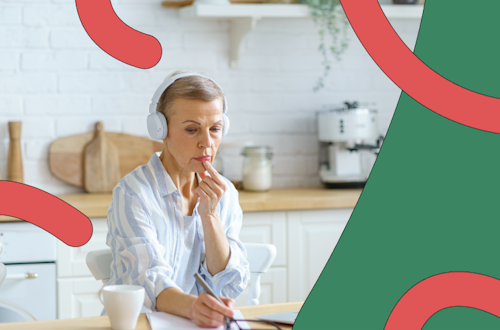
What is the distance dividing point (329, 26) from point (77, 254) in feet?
5.35

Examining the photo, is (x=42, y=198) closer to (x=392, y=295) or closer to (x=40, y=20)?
(x=392, y=295)

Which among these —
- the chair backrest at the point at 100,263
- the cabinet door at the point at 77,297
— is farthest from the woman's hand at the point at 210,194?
the cabinet door at the point at 77,297

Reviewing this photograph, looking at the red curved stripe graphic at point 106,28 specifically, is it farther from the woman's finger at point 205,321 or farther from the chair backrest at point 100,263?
the woman's finger at point 205,321

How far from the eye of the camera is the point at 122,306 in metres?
1.04

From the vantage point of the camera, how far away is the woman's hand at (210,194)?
145 cm

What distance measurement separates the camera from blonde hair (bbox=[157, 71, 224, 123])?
4.66 feet

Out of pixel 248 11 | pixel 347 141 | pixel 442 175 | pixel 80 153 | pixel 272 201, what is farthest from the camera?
pixel 347 141

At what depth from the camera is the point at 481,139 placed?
155cm

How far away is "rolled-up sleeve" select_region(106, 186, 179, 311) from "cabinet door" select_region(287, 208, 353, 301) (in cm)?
119

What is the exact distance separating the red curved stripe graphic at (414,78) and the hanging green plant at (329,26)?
1220 mm

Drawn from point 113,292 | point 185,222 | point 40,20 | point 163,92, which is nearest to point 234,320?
point 113,292

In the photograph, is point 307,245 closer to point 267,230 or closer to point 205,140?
point 267,230

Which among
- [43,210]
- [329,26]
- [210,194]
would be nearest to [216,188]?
[210,194]

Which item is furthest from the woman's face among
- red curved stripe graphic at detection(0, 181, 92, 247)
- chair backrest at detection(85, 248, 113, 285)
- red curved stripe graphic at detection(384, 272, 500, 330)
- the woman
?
red curved stripe graphic at detection(384, 272, 500, 330)
